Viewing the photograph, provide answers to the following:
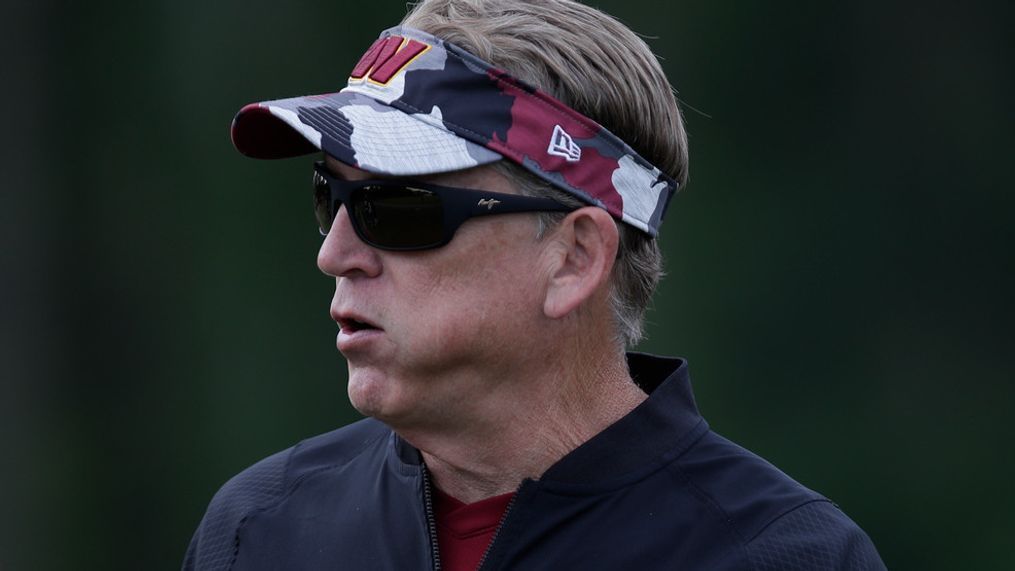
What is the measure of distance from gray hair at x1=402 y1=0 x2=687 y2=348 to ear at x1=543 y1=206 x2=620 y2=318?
2 centimetres

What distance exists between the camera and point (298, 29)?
422 cm

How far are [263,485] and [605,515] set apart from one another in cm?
58

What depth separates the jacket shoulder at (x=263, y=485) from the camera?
206cm

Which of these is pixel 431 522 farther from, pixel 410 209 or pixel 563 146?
pixel 563 146

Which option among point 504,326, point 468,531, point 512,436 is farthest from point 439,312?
point 468,531

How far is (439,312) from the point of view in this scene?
1837 millimetres

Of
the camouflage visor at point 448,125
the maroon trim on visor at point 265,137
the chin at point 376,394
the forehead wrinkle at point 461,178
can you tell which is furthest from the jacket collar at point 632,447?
the maroon trim on visor at point 265,137

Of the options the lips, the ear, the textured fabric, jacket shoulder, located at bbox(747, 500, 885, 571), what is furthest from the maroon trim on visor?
jacket shoulder, located at bbox(747, 500, 885, 571)

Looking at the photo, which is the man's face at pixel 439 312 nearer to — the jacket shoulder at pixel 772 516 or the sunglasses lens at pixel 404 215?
the sunglasses lens at pixel 404 215

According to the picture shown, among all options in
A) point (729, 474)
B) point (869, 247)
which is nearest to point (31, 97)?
point (869, 247)

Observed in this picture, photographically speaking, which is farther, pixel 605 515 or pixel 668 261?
pixel 668 261

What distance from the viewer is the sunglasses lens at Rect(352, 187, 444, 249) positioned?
1.83 m

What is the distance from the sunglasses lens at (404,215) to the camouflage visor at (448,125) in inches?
2.2

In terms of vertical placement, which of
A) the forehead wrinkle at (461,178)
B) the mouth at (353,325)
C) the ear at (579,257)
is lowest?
the mouth at (353,325)
